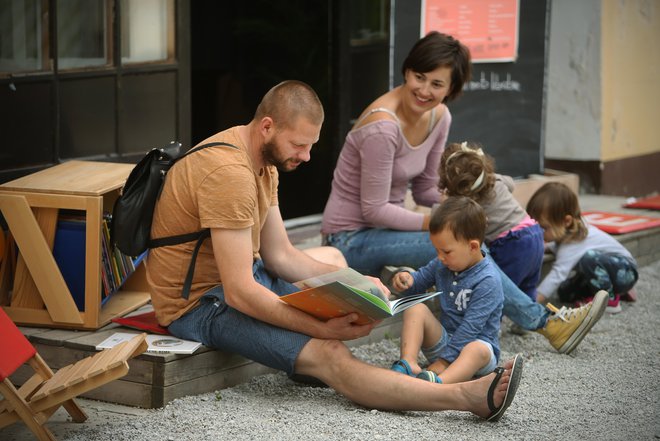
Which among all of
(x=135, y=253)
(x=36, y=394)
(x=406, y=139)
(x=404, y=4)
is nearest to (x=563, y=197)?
(x=406, y=139)

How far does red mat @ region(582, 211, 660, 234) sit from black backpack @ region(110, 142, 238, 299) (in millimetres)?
3607

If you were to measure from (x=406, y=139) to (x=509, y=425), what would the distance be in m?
1.68

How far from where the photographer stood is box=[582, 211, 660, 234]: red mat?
6.27 m

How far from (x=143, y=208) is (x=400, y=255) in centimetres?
151

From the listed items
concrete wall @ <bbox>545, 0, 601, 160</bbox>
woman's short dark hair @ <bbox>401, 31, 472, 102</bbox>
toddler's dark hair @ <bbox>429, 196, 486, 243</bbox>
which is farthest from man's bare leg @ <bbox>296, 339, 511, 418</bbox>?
concrete wall @ <bbox>545, 0, 601, 160</bbox>

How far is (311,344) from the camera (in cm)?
349

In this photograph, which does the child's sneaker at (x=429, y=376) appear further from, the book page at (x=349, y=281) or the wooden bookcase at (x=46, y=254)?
the wooden bookcase at (x=46, y=254)

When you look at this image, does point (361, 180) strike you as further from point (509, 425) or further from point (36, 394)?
point (36, 394)

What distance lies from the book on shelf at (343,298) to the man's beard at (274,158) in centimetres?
46

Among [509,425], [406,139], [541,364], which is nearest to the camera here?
[509,425]

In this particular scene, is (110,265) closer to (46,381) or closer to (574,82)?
(46,381)

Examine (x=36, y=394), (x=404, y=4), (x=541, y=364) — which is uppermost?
(x=404, y=4)

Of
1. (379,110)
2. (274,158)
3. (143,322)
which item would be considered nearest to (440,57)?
(379,110)

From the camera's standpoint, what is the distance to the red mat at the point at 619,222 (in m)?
6.27
